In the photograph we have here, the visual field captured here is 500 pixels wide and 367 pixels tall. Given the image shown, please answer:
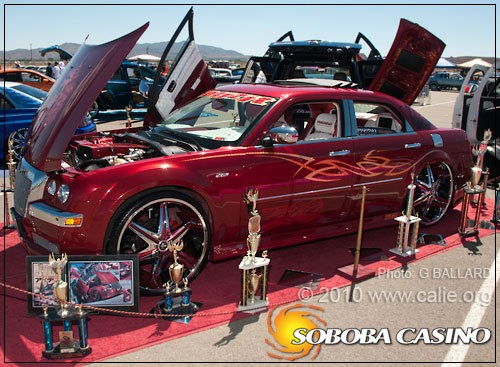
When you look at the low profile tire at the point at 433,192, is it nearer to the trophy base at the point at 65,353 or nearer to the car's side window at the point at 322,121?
the car's side window at the point at 322,121

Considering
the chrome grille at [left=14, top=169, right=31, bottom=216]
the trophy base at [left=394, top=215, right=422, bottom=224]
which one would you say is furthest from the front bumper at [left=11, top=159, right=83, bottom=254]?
the trophy base at [left=394, top=215, right=422, bottom=224]

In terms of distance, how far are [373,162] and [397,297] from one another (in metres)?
1.48

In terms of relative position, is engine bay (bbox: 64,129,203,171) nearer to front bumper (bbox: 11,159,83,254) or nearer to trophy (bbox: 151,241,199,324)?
front bumper (bbox: 11,159,83,254)

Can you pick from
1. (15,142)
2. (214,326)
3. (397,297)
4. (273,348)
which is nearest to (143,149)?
(214,326)

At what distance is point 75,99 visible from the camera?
3826 mm

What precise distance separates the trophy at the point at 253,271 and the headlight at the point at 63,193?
1.42 meters

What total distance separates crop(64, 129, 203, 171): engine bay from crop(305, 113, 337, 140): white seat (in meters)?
1.41

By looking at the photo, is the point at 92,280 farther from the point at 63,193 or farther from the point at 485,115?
the point at 485,115

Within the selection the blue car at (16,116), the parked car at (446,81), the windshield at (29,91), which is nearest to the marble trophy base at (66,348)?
the blue car at (16,116)

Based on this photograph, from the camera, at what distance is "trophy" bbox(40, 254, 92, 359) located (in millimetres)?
3068

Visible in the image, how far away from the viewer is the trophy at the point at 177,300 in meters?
3.52

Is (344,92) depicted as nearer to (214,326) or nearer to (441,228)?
(441,228)

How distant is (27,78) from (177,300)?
13152mm

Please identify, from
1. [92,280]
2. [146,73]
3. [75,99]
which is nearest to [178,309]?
[92,280]
